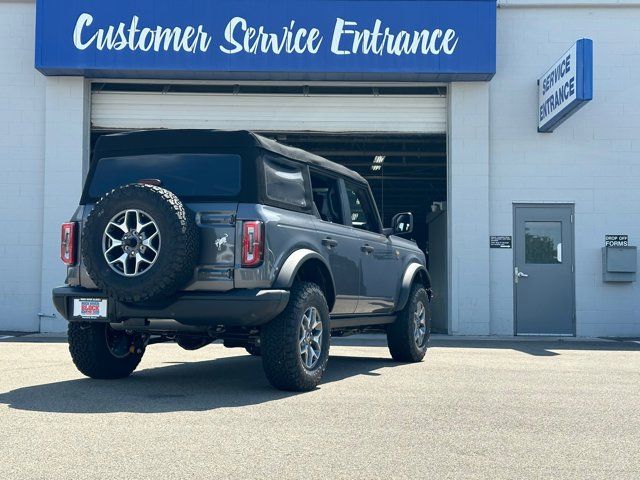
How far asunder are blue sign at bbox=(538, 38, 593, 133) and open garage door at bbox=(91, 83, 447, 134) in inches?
75.9

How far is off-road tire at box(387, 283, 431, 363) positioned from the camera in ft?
30.2

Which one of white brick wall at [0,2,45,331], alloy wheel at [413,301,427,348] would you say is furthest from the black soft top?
white brick wall at [0,2,45,331]

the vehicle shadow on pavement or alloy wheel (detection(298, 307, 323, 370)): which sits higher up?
alloy wheel (detection(298, 307, 323, 370))

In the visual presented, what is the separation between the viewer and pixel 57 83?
15914 millimetres

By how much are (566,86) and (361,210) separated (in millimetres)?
6730

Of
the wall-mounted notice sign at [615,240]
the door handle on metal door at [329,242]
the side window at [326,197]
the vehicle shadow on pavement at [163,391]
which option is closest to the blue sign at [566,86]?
the wall-mounted notice sign at [615,240]

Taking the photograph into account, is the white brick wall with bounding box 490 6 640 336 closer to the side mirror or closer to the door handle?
the door handle

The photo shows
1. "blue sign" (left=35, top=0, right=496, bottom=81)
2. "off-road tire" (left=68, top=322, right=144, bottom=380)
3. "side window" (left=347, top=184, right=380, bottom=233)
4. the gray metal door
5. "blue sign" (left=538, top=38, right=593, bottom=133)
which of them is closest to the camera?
"off-road tire" (left=68, top=322, right=144, bottom=380)

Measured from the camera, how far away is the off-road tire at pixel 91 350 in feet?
23.5

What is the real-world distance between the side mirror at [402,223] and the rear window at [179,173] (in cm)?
286

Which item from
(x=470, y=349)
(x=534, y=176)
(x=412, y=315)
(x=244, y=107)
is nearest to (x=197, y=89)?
(x=244, y=107)

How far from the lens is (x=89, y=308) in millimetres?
6609

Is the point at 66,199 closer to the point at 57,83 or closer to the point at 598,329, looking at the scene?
the point at 57,83

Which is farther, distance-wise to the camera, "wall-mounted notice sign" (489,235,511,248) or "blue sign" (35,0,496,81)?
"wall-mounted notice sign" (489,235,511,248)
